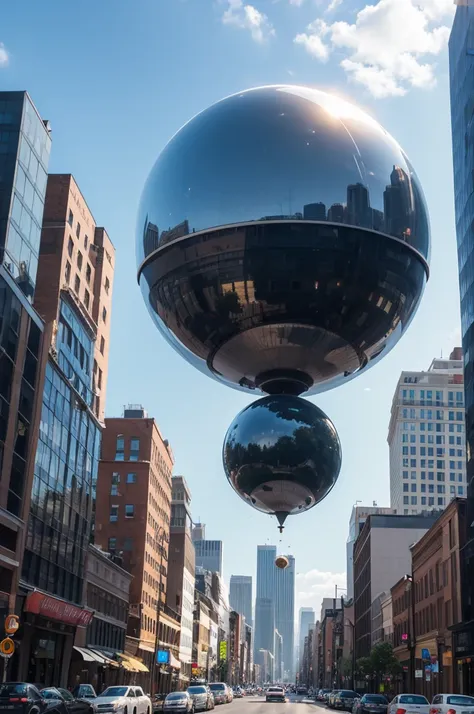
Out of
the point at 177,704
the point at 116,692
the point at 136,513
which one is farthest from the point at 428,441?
the point at 116,692

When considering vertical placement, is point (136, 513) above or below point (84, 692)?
above

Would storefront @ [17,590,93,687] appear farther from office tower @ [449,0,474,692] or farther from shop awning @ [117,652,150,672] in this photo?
office tower @ [449,0,474,692]

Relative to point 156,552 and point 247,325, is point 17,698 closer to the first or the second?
point 247,325

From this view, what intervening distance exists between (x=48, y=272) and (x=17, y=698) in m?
32.4

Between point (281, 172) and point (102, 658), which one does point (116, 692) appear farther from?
point (281, 172)

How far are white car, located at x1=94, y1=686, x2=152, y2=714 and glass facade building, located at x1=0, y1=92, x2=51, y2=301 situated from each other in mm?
18499

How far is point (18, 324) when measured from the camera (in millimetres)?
35188

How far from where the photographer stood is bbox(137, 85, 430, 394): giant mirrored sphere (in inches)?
162

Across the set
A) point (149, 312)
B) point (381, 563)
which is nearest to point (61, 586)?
point (149, 312)

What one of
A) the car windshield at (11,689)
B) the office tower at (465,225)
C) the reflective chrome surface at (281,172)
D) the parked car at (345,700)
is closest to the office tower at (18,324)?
the car windshield at (11,689)

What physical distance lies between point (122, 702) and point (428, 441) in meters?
114

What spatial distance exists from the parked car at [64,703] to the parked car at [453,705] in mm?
9053

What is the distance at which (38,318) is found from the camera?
125ft

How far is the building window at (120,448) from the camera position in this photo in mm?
77062
